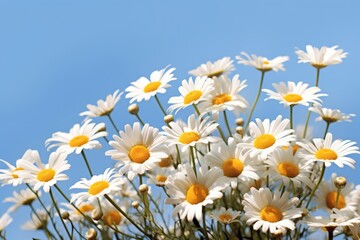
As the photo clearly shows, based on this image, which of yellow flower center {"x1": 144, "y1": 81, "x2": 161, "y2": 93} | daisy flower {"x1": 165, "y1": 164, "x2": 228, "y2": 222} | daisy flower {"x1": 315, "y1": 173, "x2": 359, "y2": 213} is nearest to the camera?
daisy flower {"x1": 165, "y1": 164, "x2": 228, "y2": 222}

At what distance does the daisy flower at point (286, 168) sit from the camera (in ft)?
7.68

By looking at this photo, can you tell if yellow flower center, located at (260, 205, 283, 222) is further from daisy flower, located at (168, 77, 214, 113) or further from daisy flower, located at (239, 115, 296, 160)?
daisy flower, located at (168, 77, 214, 113)

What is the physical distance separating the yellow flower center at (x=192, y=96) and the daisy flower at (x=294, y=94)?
0.85 feet

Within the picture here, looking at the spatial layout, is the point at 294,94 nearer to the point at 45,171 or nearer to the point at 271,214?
the point at 271,214

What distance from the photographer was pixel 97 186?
2277 mm

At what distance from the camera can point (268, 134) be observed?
7.68 feet

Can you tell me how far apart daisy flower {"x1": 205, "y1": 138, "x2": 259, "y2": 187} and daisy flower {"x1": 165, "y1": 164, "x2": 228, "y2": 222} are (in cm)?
5

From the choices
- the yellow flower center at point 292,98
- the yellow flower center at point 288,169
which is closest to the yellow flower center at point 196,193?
the yellow flower center at point 288,169

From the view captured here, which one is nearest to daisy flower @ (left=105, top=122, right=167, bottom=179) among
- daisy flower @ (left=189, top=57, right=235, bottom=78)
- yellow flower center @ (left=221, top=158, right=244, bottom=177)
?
yellow flower center @ (left=221, top=158, right=244, bottom=177)

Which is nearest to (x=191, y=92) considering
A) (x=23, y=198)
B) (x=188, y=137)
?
(x=188, y=137)

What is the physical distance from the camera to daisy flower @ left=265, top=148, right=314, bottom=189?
2.34 meters

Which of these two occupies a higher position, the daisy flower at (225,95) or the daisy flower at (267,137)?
the daisy flower at (225,95)

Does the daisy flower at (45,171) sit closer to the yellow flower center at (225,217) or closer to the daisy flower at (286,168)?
the yellow flower center at (225,217)

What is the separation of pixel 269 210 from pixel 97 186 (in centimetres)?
59
